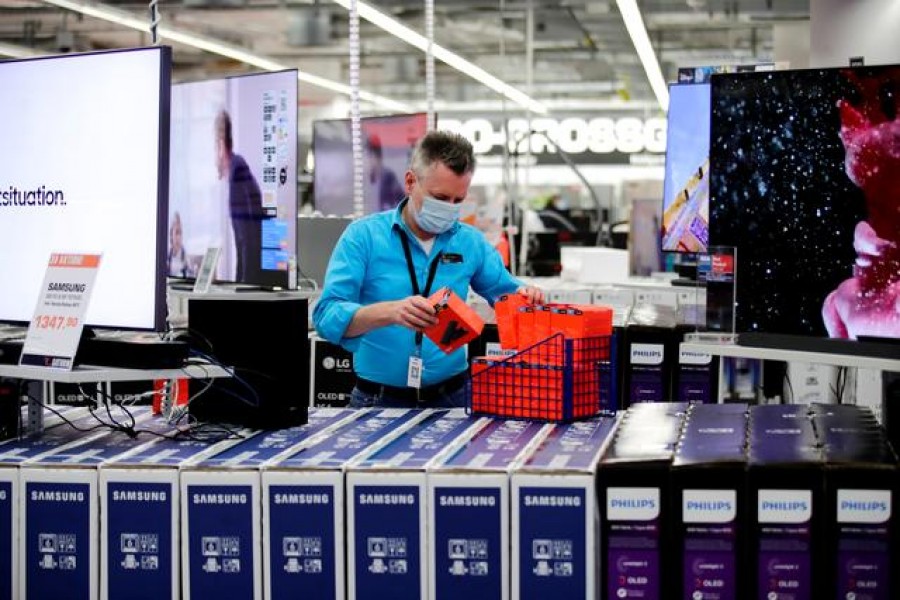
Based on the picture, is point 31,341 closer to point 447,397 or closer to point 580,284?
point 447,397

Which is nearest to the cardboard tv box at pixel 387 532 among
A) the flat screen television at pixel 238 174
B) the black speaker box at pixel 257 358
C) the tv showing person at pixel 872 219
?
the black speaker box at pixel 257 358

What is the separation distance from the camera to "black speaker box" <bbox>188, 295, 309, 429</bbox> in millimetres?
2619

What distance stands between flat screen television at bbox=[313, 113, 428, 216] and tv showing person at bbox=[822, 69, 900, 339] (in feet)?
15.0

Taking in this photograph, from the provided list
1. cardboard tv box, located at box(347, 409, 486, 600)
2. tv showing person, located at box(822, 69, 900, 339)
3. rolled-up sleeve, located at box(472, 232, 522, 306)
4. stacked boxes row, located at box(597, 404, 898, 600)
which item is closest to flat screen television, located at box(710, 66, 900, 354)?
tv showing person, located at box(822, 69, 900, 339)

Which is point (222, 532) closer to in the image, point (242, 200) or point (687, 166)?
point (242, 200)

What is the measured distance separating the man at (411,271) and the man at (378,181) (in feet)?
10.2

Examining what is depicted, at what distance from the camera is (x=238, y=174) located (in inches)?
164

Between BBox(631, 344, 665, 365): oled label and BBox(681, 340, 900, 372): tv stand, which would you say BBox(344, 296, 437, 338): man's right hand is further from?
BBox(631, 344, 665, 365): oled label

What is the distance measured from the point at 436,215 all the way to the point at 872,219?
1478 millimetres

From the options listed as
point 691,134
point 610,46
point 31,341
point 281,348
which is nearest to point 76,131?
point 31,341

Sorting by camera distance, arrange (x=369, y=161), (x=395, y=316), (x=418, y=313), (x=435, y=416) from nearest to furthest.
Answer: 1. (x=435, y=416)
2. (x=418, y=313)
3. (x=395, y=316)
4. (x=369, y=161)

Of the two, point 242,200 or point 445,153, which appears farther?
point 242,200

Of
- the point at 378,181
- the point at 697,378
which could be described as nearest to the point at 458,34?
the point at 378,181

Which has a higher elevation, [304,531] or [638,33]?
[638,33]
